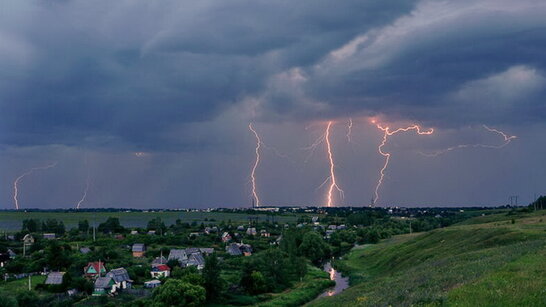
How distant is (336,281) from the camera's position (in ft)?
250

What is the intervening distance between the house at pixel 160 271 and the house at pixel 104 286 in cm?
1308

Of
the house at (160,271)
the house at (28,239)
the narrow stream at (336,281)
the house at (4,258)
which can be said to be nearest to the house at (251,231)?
the narrow stream at (336,281)

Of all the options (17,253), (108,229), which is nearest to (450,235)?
(17,253)

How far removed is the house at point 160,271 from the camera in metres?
78.2

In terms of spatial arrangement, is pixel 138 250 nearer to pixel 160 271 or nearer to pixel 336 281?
pixel 160 271

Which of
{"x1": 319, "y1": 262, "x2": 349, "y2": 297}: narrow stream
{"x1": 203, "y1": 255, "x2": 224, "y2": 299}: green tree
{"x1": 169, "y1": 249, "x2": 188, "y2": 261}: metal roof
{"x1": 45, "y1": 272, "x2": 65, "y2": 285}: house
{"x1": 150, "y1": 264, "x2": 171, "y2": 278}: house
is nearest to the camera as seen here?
{"x1": 203, "y1": 255, "x2": 224, "y2": 299}: green tree

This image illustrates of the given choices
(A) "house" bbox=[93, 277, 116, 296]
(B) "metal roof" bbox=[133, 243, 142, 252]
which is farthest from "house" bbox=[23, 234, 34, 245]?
(A) "house" bbox=[93, 277, 116, 296]

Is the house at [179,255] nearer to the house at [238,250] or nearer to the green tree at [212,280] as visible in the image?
the house at [238,250]

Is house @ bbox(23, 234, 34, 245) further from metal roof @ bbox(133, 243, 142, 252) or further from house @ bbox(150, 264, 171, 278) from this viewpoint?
house @ bbox(150, 264, 171, 278)

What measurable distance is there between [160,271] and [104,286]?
48.3 ft

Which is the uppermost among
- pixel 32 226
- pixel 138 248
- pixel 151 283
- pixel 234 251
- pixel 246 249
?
pixel 32 226

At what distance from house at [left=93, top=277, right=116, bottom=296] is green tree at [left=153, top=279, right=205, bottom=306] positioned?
43.1ft

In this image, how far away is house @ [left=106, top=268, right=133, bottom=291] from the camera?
218ft

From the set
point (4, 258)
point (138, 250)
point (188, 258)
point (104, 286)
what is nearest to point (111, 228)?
point (138, 250)
